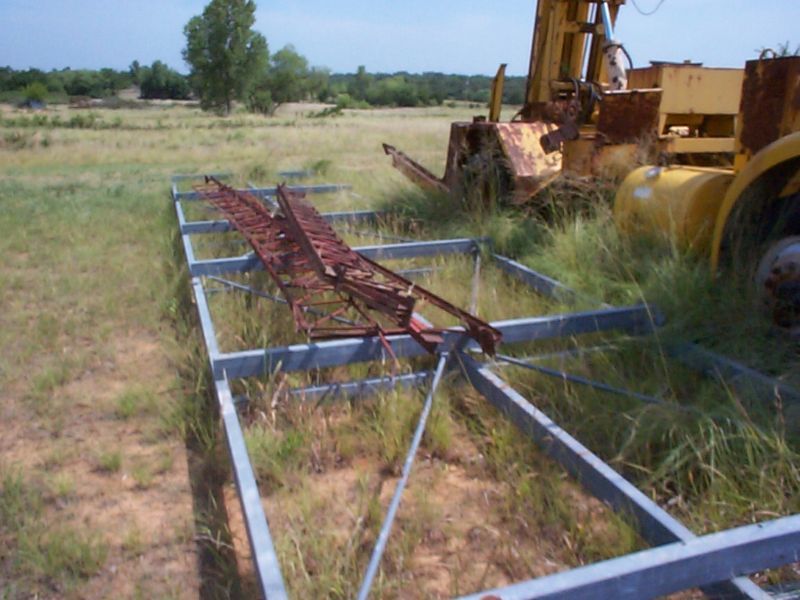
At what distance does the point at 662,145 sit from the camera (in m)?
5.51

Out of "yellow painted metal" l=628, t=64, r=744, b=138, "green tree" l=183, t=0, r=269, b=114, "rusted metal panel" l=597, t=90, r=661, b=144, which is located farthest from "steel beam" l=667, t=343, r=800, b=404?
"green tree" l=183, t=0, r=269, b=114

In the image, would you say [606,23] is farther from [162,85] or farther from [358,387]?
[162,85]

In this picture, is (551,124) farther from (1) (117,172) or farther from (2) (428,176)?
(1) (117,172)

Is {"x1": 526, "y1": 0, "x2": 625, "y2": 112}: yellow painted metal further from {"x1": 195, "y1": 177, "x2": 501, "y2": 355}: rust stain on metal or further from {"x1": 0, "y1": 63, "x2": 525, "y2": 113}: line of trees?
{"x1": 0, "y1": 63, "x2": 525, "y2": 113}: line of trees

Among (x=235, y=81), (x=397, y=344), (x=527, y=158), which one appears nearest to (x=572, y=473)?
(x=397, y=344)

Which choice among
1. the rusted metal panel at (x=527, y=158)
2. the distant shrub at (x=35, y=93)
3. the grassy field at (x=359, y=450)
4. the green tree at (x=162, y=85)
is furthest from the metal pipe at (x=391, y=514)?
the green tree at (x=162, y=85)

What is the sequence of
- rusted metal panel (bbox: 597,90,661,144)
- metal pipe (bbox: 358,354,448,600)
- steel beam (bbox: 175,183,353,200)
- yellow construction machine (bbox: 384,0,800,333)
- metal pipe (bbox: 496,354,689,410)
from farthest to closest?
steel beam (bbox: 175,183,353,200)
rusted metal panel (bbox: 597,90,661,144)
yellow construction machine (bbox: 384,0,800,333)
metal pipe (bbox: 496,354,689,410)
metal pipe (bbox: 358,354,448,600)

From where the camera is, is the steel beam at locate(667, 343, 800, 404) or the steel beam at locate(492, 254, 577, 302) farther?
the steel beam at locate(492, 254, 577, 302)

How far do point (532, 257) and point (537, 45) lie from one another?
304cm

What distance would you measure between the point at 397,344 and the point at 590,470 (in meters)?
1.19

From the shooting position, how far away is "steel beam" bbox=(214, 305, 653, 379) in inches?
122

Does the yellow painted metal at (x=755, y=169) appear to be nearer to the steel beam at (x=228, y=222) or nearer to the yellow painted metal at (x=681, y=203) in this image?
the yellow painted metal at (x=681, y=203)

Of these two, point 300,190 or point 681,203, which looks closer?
point 681,203

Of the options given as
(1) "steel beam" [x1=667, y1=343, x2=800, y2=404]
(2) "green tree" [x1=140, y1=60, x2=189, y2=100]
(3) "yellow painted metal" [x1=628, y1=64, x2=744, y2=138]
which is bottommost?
(1) "steel beam" [x1=667, y1=343, x2=800, y2=404]
